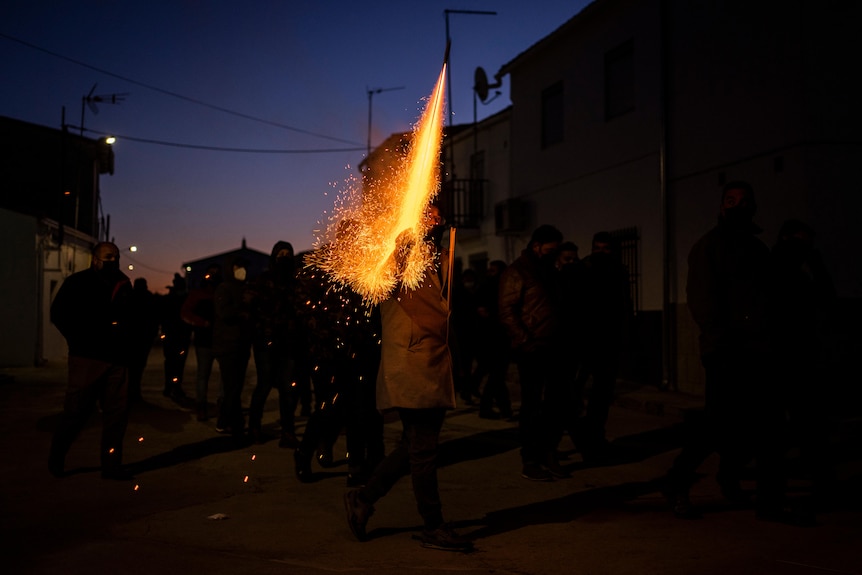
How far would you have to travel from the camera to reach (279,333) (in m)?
8.80

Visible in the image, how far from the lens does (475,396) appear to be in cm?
1390

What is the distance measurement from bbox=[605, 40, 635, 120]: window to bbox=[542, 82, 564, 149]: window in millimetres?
2157

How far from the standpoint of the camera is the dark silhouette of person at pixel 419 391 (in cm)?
503

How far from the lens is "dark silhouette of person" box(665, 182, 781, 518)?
562cm

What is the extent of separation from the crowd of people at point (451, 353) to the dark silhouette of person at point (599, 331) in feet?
0.04

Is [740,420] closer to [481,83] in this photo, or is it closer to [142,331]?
[142,331]

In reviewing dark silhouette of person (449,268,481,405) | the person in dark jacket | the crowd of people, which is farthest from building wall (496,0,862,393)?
the person in dark jacket

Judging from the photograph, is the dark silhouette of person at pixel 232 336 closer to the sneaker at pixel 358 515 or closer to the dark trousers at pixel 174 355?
the dark trousers at pixel 174 355

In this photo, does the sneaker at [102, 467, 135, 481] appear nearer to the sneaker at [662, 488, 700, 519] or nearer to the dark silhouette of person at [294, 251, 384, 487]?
the dark silhouette of person at [294, 251, 384, 487]

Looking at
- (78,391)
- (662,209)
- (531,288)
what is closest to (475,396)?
(662,209)

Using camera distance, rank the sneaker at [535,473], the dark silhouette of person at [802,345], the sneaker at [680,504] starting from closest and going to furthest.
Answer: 1. the sneaker at [680,504]
2. the dark silhouette of person at [802,345]
3. the sneaker at [535,473]

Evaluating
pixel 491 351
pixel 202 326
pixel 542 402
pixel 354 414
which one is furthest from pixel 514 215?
pixel 354 414

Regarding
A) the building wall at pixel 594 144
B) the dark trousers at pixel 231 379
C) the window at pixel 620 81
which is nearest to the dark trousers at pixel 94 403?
the dark trousers at pixel 231 379

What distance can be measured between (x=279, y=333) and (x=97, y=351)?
2062 millimetres
